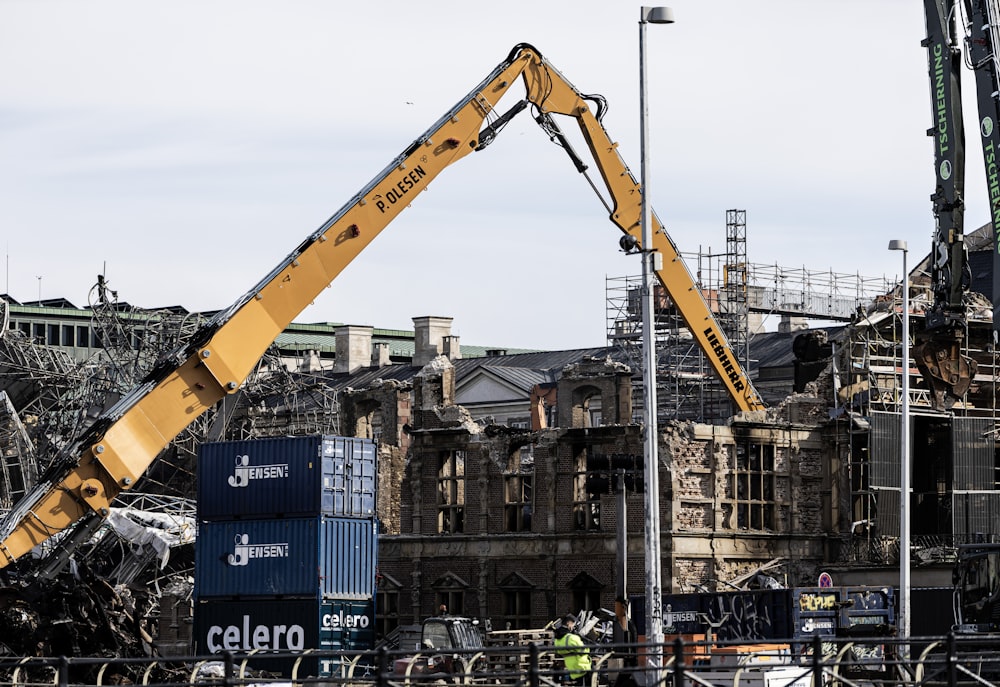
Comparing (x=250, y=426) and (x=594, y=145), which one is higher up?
(x=594, y=145)

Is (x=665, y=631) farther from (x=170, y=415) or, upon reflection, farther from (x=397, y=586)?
(x=397, y=586)

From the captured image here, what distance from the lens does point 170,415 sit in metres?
33.6

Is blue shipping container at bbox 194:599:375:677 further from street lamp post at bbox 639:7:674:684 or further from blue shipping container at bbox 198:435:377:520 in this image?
street lamp post at bbox 639:7:674:684

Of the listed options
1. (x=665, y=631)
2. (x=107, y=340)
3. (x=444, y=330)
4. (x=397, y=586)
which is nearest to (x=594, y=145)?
(x=665, y=631)

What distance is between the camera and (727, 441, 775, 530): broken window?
1884 inches

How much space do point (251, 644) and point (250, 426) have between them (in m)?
31.6

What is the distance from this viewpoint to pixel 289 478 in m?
39.3

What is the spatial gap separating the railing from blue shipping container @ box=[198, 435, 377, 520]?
3.51m

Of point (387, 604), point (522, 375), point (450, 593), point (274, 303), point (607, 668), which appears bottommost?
point (387, 604)

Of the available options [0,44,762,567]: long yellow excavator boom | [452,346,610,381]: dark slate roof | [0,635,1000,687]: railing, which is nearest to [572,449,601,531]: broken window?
[0,44,762,567]: long yellow excavator boom

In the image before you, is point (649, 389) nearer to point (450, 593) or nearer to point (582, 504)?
point (582, 504)

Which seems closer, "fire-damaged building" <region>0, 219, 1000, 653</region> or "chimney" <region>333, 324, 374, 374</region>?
"fire-damaged building" <region>0, 219, 1000, 653</region>

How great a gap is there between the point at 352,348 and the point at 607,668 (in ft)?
228

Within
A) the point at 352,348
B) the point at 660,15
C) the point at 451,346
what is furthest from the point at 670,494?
the point at 352,348
